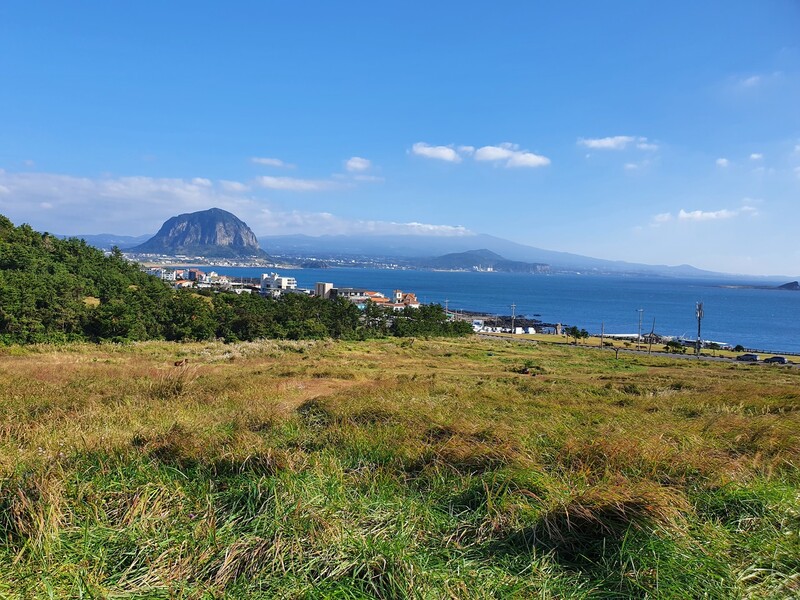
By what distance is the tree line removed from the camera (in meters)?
30.2

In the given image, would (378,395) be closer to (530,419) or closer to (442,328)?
(530,419)

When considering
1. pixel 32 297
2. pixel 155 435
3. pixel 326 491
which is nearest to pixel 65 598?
pixel 326 491

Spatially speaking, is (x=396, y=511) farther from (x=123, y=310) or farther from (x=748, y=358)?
(x=748, y=358)

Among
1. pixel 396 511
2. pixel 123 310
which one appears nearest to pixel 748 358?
pixel 123 310

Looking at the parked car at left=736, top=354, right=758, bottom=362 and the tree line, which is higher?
the tree line

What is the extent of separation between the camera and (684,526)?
8.95ft

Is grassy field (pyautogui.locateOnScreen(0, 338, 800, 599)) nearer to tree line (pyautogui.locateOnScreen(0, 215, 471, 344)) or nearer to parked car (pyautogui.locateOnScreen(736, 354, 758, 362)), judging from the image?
tree line (pyautogui.locateOnScreen(0, 215, 471, 344))

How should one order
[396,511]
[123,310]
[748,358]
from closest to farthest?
1. [396,511]
2. [123,310]
3. [748,358]

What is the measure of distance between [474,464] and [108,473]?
111 inches

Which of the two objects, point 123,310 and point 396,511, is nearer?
point 396,511

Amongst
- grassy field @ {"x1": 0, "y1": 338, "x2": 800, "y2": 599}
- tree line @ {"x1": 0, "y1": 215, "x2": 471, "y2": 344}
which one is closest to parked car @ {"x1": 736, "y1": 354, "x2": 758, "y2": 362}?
tree line @ {"x1": 0, "y1": 215, "x2": 471, "y2": 344}

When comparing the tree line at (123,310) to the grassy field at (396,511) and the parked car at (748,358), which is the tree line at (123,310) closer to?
the parked car at (748,358)

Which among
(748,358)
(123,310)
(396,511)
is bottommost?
(748,358)

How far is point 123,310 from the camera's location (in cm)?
3269
